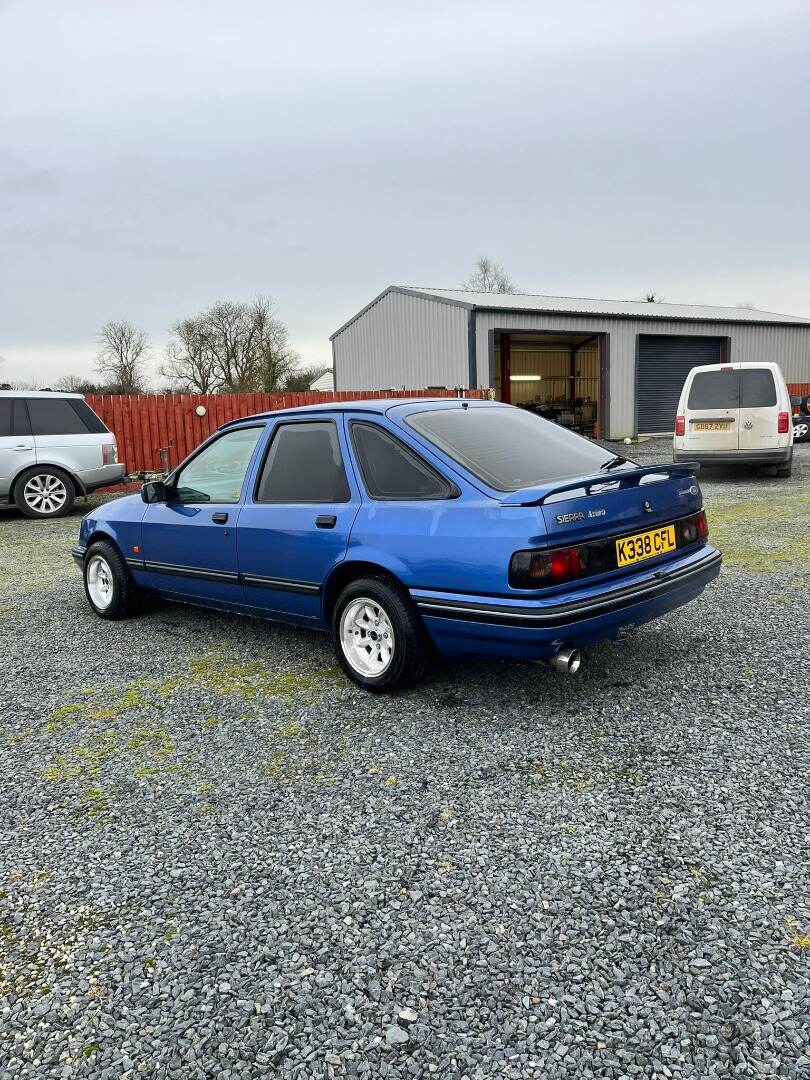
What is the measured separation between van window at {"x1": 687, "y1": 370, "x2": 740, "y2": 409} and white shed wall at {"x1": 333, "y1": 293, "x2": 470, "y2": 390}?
9.79 meters

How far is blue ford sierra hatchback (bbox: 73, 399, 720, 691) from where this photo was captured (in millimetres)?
3414

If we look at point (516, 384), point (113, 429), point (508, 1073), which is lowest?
point (508, 1073)

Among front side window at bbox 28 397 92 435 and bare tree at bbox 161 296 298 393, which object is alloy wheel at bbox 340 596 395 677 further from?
bare tree at bbox 161 296 298 393

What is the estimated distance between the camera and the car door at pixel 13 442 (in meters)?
11.4

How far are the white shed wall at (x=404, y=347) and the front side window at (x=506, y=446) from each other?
1688 centimetres

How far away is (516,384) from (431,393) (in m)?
16.4

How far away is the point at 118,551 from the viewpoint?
5723mm

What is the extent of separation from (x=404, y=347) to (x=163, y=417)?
966 cm

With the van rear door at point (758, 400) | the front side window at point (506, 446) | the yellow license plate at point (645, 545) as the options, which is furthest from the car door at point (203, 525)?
the van rear door at point (758, 400)

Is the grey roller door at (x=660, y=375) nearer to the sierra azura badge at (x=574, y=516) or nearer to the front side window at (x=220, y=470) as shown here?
the front side window at (x=220, y=470)

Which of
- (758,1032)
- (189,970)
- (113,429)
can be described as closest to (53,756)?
(189,970)

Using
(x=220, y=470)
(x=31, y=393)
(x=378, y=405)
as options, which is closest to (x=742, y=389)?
(x=378, y=405)

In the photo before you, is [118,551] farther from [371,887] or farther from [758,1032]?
[758,1032]

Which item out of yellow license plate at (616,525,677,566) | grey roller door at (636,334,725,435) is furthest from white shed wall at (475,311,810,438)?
yellow license plate at (616,525,677,566)
